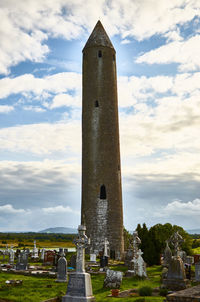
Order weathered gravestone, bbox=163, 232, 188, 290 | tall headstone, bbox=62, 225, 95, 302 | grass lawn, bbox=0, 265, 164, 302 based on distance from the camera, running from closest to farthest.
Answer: tall headstone, bbox=62, 225, 95, 302, grass lawn, bbox=0, 265, 164, 302, weathered gravestone, bbox=163, 232, 188, 290

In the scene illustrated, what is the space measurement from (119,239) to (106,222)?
215 centimetres

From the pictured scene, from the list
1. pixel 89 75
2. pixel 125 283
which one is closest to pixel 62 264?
pixel 125 283

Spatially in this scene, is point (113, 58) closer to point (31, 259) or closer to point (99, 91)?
point (99, 91)

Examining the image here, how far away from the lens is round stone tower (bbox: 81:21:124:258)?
104ft

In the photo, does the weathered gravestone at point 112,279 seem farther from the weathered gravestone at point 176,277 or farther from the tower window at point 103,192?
the tower window at point 103,192

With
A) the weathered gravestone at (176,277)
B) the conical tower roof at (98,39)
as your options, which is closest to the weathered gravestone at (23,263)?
the weathered gravestone at (176,277)

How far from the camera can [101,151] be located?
1282 inches

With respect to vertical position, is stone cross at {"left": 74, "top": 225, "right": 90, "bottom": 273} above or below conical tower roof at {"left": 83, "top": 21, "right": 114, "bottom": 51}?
below

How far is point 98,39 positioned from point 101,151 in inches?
464

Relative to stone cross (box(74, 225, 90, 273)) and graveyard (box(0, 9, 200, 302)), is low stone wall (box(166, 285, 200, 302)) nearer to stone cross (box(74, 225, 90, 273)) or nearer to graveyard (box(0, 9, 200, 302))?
stone cross (box(74, 225, 90, 273))

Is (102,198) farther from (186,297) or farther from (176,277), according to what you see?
(186,297)

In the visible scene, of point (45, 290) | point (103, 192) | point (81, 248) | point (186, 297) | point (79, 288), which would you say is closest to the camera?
point (186, 297)

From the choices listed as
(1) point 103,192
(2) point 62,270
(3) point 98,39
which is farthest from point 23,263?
(3) point 98,39

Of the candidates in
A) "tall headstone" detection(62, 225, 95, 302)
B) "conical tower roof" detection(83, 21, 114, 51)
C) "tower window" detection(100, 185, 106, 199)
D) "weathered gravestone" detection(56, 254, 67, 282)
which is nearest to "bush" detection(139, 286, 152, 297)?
"tall headstone" detection(62, 225, 95, 302)
